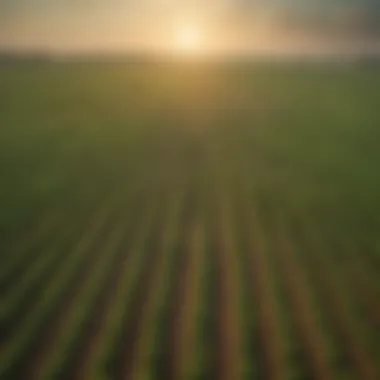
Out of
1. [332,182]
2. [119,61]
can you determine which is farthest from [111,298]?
[119,61]

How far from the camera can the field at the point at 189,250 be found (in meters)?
4.99

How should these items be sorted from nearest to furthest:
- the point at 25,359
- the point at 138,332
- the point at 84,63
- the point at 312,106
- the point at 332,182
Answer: the point at 25,359 → the point at 138,332 → the point at 332,182 → the point at 312,106 → the point at 84,63

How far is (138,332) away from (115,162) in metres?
6.79

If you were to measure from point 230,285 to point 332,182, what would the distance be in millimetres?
4871

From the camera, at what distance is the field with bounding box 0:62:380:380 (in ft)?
16.4

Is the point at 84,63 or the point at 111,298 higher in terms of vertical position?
the point at 84,63

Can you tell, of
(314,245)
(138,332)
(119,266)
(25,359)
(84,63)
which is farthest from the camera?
(84,63)

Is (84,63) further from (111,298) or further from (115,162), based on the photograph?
(111,298)

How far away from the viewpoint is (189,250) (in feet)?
23.2


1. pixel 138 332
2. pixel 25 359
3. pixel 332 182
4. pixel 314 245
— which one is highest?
pixel 332 182

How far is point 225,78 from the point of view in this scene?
2670 centimetres

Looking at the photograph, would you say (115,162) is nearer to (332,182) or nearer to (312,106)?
(332,182)

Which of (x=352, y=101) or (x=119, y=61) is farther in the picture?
(x=119, y=61)

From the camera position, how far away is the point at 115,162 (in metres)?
11.6
